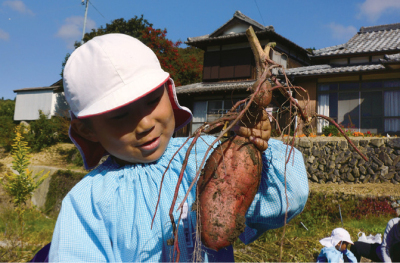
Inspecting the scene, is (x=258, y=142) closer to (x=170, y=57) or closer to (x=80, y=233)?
(x=80, y=233)

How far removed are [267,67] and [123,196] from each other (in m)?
0.97

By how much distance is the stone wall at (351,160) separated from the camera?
A: 1110 cm

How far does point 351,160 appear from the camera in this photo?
11.8 meters

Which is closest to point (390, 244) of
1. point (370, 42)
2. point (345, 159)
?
point (345, 159)

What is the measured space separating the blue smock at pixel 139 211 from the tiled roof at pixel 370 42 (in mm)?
14764

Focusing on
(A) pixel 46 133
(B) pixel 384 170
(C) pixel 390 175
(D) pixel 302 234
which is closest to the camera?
(D) pixel 302 234

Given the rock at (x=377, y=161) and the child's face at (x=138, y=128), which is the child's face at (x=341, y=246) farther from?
the rock at (x=377, y=161)

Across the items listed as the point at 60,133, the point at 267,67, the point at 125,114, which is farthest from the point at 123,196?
the point at 60,133

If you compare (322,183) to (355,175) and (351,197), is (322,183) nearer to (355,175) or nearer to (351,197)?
(355,175)

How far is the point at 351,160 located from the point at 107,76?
12.4 m

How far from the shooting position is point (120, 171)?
153 cm

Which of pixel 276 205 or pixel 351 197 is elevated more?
pixel 276 205

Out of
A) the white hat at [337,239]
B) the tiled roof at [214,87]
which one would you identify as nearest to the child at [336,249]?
the white hat at [337,239]

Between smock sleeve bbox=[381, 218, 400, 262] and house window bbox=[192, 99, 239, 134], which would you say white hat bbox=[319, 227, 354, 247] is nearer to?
smock sleeve bbox=[381, 218, 400, 262]
